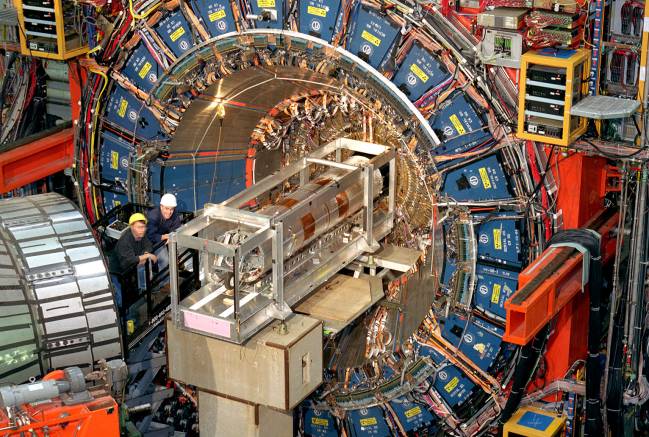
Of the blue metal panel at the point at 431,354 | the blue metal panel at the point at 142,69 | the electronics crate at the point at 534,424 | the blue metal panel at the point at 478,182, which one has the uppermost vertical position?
the blue metal panel at the point at 142,69

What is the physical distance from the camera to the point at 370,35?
11.7 metres

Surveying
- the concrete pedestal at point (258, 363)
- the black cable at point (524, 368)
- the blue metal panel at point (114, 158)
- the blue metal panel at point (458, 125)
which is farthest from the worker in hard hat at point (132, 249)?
the black cable at point (524, 368)

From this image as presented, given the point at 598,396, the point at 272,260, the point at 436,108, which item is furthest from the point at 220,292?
the point at 598,396

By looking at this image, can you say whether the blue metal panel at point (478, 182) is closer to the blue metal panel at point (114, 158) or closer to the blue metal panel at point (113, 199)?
the blue metal panel at point (114, 158)

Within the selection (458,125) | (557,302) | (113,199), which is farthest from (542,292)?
(113,199)

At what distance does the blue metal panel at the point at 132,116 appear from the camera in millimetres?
13391

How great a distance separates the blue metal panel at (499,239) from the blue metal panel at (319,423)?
2456 mm

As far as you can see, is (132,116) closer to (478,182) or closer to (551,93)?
(478,182)

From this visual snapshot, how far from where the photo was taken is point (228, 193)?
46.4ft

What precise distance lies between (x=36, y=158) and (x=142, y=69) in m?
1.79

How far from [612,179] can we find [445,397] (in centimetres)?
238

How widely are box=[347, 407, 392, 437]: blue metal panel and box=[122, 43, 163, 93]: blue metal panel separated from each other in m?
3.58

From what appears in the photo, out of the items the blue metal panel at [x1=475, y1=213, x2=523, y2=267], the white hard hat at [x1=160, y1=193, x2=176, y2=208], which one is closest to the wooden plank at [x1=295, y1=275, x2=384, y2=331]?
the blue metal panel at [x1=475, y1=213, x2=523, y2=267]

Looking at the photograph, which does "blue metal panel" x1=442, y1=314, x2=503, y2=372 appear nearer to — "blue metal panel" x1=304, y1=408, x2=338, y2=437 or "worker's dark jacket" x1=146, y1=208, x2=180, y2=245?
"blue metal panel" x1=304, y1=408, x2=338, y2=437
